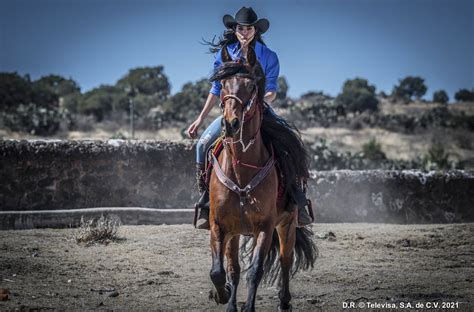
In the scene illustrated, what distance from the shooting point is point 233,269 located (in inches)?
298

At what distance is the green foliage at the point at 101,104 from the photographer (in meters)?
44.7

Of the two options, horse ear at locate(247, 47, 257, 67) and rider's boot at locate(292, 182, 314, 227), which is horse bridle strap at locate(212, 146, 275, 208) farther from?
horse ear at locate(247, 47, 257, 67)

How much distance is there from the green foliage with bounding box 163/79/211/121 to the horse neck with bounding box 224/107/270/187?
112ft

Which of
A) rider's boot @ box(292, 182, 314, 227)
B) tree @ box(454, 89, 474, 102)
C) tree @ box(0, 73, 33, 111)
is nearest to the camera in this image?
rider's boot @ box(292, 182, 314, 227)

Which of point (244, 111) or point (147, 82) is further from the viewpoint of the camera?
point (147, 82)

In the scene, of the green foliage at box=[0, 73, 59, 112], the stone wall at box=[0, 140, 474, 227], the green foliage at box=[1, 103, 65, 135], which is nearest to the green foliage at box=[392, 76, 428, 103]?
the green foliage at box=[0, 73, 59, 112]

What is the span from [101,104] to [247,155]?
39.4 metres

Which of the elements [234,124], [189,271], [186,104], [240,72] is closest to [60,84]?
[186,104]

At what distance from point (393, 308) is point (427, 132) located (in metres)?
39.7

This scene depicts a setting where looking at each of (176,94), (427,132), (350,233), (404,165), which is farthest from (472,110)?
(350,233)

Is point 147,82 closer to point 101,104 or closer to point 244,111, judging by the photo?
point 101,104

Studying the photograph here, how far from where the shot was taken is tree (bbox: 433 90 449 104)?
71188mm

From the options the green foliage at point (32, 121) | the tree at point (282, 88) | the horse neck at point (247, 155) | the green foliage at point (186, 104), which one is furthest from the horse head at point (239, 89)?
the tree at point (282, 88)

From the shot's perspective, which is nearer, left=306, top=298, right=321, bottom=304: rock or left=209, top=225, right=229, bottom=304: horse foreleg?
left=209, top=225, right=229, bottom=304: horse foreleg
